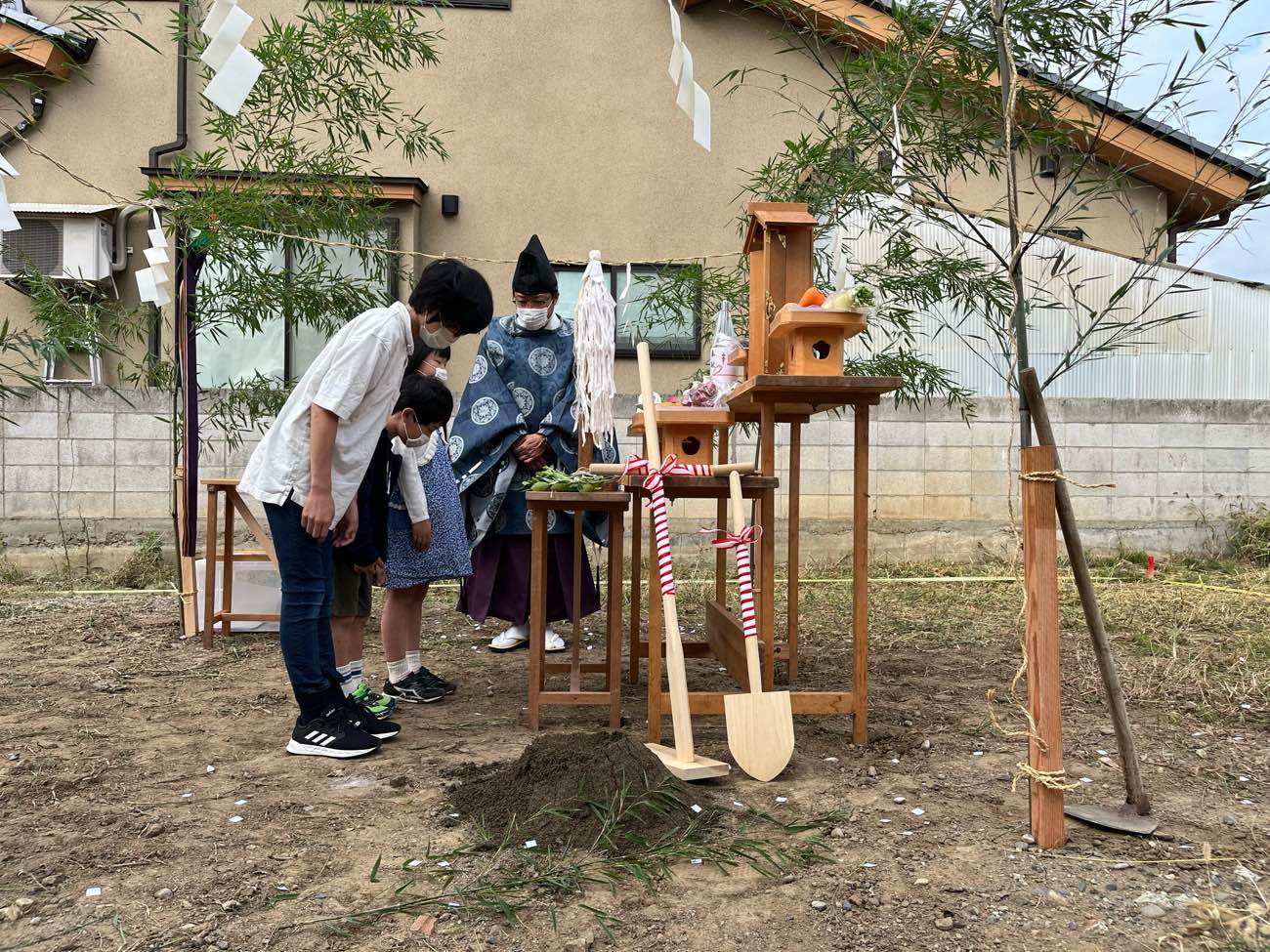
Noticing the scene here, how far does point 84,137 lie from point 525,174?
132 inches

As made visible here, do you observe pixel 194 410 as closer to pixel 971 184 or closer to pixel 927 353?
pixel 927 353

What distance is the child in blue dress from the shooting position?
3.30 m

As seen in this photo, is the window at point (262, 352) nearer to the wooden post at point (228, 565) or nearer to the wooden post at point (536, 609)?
the wooden post at point (228, 565)

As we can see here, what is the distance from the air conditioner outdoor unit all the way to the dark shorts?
5.23 m

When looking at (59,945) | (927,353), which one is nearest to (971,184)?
(927,353)

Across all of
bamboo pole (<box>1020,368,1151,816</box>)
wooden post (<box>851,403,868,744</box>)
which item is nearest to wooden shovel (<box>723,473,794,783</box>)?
wooden post (<box>851,403,868,744</box>)

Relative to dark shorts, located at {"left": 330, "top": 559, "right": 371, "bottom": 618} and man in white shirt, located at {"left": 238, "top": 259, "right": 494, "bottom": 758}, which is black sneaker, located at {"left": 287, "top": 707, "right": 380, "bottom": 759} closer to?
man in white shirt, located at {"left": 238, "top": 259, "right": 494, "bottom": 758}

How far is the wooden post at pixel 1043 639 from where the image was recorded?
211cm

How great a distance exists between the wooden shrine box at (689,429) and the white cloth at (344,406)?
99 centimetres

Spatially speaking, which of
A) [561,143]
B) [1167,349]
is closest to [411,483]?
[561,143]

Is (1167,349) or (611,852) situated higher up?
(1167,349)

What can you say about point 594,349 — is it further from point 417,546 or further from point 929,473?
point 929,473

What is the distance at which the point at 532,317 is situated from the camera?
4.09 m

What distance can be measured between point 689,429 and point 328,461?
1310 mm
